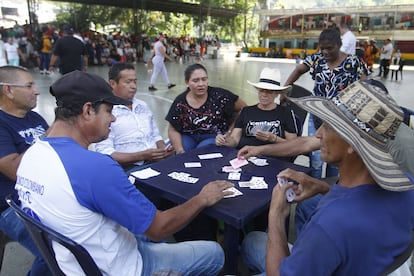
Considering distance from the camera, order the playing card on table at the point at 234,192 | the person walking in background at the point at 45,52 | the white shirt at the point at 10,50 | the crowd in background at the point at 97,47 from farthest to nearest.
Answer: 1. the crowd in background at the point at 97,47
2. the person walking in background at the point at 45,52
3. the white shirt at the point at 10,50
4. the playing card on table at the point at 234,192

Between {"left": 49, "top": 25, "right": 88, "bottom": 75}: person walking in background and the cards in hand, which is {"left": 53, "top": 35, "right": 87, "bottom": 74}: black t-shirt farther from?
the cards in hand

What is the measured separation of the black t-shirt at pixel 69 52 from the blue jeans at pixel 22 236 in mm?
6631

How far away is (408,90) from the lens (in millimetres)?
10531

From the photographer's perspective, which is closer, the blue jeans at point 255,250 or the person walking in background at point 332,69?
the blue jeans at point 255,250

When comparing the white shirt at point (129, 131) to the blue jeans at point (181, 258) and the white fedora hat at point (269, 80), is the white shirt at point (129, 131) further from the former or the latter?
the blue jeans at point (181, 258)

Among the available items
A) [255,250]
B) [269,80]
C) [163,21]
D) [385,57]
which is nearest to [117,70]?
[269,80]

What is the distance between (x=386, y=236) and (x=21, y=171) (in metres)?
1.42

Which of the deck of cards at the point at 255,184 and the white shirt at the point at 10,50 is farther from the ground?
the white shirt at the point at 10,50

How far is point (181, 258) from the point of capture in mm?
1654

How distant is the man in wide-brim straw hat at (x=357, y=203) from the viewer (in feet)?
3.39

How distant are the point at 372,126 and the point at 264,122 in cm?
190

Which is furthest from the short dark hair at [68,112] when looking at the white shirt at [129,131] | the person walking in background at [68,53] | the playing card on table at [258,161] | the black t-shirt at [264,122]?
the person walking in background at [68,53]

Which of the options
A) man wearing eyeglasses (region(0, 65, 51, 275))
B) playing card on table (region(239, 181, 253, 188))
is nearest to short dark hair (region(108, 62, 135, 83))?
man wearing eyeglasses (region(0, 65, 51, 275))

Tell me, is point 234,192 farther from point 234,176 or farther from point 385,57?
point 385,57
